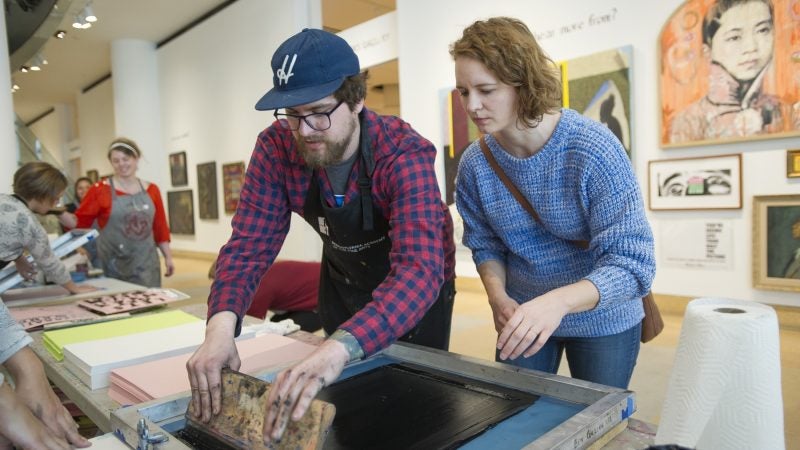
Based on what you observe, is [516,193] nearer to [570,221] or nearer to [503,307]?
[570,221]

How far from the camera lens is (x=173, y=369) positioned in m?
1.35

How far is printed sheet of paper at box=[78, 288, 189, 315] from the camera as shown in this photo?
2264 millimetres

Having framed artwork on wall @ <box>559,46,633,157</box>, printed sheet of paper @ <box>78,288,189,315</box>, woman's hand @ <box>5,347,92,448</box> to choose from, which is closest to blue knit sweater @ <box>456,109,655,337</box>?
woman's hand @ <box>5,347,92,448</box>

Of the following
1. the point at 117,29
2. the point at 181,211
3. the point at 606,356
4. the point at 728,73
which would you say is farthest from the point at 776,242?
the point at 117,29

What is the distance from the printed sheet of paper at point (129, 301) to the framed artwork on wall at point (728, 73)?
11.9 feet

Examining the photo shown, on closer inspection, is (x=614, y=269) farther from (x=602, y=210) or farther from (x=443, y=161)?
(x=443, y=161)

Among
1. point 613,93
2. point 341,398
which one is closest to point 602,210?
point 341,398

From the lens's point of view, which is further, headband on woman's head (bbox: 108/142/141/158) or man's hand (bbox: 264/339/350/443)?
headband on woman's head (bbox: 108/142/141/158)

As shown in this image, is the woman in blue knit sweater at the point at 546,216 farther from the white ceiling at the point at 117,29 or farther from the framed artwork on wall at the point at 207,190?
the framed artwork on wall at the point at 207,190

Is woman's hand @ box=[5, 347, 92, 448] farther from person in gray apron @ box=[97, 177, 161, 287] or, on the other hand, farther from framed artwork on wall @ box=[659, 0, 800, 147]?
framed artwork on wall @ box=[659, 0, 800, 147]

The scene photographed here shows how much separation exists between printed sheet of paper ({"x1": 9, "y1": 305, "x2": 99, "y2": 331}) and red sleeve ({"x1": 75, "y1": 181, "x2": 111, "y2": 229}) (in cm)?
135

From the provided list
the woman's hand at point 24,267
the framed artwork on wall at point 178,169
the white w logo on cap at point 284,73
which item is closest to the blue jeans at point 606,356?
the white w logo on cap at point 284,73

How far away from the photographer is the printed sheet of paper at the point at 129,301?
2264 millimetres

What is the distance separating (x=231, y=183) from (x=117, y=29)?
150 inches
